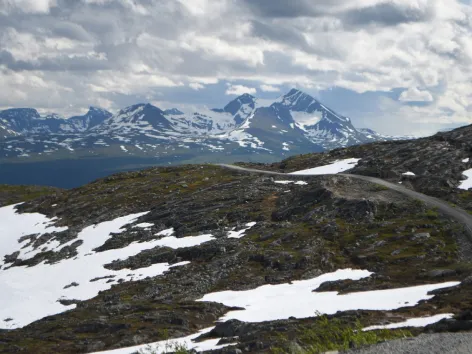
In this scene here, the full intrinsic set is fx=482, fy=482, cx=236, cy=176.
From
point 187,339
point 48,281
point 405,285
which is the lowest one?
point 48,281

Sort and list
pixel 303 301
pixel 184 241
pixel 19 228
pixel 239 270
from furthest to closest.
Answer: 1. pixel 19 228
2. pixel 184 241
3. pixel 239 270
4. pixel 303 301

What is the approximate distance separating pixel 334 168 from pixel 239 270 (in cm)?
5926

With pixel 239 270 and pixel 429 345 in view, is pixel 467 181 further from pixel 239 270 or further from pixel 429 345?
pixel 429 345

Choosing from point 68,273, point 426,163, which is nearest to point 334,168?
point 426,163

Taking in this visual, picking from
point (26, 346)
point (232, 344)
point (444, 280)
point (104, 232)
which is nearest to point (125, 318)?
point (26, 346)

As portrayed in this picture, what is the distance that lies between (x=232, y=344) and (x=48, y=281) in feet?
183

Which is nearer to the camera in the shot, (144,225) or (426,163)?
(426,163)

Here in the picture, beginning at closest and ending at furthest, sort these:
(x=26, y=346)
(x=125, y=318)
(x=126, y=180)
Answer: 1. (x=26, y=346)
2. (x=125, y=318)
3. (x=126, y=180)

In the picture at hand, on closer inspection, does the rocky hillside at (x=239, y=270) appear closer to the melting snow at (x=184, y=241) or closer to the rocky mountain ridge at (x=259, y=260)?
the rocky mountain ridge at (x=259, y=260)

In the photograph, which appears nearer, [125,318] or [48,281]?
[125,318]

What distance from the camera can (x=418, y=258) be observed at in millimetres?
60438

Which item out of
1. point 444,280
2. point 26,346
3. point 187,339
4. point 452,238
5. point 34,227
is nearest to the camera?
point 187,339

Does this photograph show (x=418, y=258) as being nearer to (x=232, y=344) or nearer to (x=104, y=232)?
(x=232, y=344)

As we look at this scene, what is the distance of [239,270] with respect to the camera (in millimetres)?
69125
